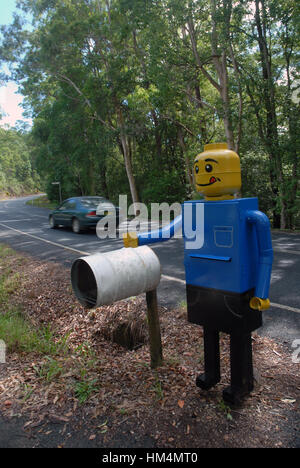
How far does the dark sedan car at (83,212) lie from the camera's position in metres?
13.2

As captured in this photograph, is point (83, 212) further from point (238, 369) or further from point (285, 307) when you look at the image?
point (238, 369)

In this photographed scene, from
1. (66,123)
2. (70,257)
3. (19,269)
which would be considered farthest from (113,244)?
(66,123)

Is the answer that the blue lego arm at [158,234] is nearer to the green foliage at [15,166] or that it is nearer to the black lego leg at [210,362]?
the black lego leg at [210,362]

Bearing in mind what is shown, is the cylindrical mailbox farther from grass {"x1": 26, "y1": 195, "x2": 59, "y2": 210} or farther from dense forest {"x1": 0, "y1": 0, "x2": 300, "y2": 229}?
grass {"x1": 26, "y1": 195, "x2": 59, "y2": 210}

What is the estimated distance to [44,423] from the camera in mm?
2438

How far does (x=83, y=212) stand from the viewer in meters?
13.3

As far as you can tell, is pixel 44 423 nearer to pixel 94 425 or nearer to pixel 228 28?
pixel 94 425

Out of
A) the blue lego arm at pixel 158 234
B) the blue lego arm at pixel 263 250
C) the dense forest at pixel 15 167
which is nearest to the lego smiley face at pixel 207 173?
the blue lego arm at pixel 263 250

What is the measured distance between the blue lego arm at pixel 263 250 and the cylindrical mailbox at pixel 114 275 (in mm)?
759

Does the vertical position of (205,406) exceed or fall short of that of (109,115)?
it falls short

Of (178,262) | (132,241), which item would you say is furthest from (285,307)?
(178,262)

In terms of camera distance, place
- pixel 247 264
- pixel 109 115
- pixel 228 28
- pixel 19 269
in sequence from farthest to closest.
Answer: pixel 109 115 < pixel 228 28 < pixel 19 269 < pixel 247 264

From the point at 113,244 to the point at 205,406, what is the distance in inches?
316

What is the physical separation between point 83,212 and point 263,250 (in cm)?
1153
